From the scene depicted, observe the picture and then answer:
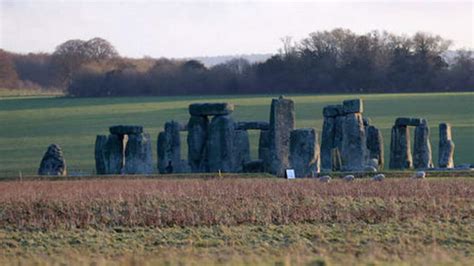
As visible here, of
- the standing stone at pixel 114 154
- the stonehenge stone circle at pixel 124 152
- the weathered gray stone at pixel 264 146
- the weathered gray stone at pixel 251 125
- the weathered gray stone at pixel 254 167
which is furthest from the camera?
the weathered gray stone at pixel 251 125

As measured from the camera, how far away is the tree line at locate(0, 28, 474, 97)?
306 ft

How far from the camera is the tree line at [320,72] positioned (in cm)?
9338

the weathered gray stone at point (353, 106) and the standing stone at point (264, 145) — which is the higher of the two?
the weathered gray stone at point (353, 106)

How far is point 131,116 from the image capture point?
7462 cm

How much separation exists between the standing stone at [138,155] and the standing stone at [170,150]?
5.60ft

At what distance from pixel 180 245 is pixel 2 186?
12021 millimetres

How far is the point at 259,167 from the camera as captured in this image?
38.7m

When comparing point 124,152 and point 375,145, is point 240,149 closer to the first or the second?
point 124,152

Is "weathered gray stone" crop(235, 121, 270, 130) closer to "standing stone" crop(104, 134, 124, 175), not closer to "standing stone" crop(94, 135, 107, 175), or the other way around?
"standing stone" crop(104, 134, 124, 175)

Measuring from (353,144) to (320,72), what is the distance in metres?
57.6

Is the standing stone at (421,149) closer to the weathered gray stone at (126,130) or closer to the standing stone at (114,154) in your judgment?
the weathered gray stone at (126,130)

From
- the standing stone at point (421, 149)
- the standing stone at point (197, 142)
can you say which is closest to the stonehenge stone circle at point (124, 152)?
the standing stone at point (197, 142)

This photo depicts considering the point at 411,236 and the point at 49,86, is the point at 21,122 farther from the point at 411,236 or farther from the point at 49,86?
the point at 411,236

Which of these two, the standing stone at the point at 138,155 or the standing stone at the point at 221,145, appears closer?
the standing stone at the point at 221,145
